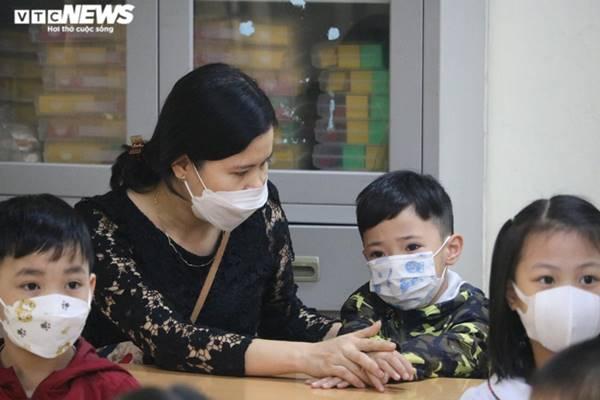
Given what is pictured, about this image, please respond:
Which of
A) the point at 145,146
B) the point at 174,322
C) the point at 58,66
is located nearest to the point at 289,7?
the point at 58,66

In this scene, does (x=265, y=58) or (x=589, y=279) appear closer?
(x=589, y=279)

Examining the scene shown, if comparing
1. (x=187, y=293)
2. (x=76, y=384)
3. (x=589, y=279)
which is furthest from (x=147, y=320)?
(x=589, y=279)

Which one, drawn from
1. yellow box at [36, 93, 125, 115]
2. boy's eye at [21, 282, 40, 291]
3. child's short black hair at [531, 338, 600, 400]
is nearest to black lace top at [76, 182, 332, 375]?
boy's eye at [21, 282, 40, 291]

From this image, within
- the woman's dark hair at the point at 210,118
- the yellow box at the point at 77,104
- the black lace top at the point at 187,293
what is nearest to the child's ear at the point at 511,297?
the black lace top at the point at 187,293

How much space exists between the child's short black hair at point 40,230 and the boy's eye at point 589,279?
0.81 metres

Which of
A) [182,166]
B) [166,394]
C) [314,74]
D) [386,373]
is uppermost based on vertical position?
[314,74]

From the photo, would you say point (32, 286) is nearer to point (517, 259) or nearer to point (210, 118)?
point (210, 118)

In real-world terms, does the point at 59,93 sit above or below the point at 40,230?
above

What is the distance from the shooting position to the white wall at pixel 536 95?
3.01 m

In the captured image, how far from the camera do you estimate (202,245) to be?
89.4 inches

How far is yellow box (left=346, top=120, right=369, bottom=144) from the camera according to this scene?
3041mm

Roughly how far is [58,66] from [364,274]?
3.43 feet

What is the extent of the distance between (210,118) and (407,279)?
503 mm

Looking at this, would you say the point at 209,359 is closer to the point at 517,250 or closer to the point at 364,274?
the point at 517,250
